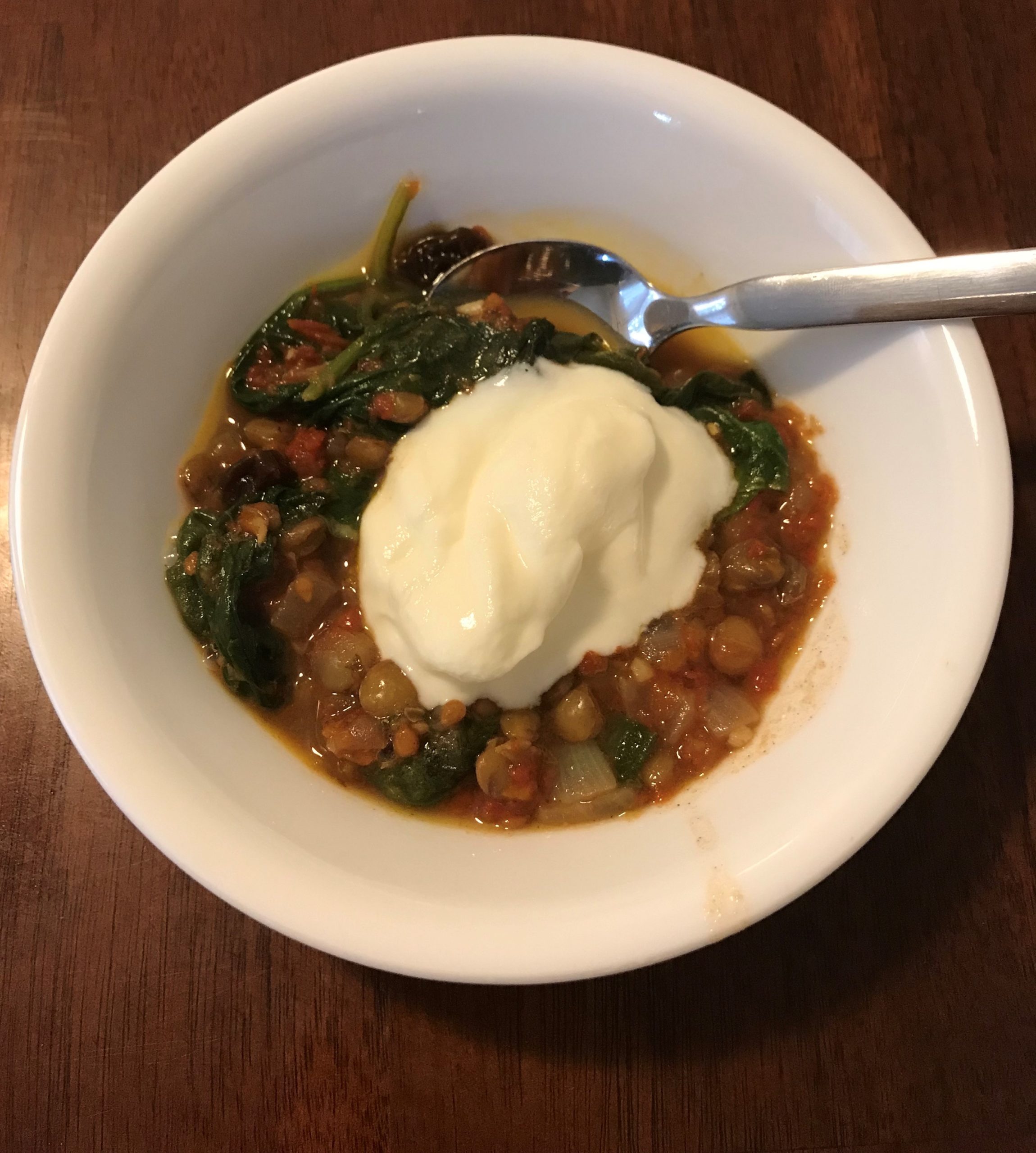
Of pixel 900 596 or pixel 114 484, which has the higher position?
pixel 114 484

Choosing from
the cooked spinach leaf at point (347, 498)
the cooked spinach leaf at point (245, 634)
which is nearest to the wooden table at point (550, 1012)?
the cooked spinach leaf at point (245, 634)

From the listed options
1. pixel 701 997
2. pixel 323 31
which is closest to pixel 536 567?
pixel 701 997

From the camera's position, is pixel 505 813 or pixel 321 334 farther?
pixel 321 334

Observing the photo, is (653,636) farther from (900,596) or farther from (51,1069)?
(51,1069)

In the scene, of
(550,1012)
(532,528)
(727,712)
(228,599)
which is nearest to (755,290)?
(532,528)

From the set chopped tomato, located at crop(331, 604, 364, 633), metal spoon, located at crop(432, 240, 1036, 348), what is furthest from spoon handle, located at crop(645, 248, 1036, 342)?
chopped tomato, located at crop(331, 604, 364, 633)

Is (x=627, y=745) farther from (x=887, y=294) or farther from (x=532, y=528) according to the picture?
(x=887, y=294)
